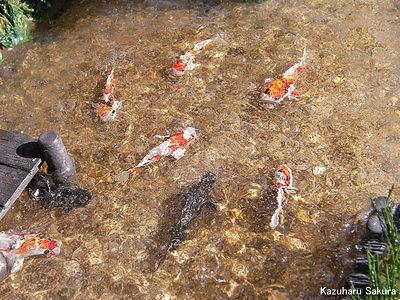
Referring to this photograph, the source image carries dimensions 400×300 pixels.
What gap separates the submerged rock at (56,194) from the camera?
609 centimetres

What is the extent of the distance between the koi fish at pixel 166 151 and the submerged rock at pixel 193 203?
22.5 inches

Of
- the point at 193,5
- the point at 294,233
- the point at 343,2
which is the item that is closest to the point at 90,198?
the point at 294,233

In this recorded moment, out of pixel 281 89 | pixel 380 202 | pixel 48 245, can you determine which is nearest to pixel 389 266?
pixel 380 202

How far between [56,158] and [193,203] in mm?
1768

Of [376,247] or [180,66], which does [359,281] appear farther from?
[180,66]

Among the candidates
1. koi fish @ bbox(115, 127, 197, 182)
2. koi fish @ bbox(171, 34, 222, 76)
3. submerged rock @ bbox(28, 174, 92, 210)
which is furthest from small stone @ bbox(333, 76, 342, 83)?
submerged rock @ bbox(28, 174, 92, 210)

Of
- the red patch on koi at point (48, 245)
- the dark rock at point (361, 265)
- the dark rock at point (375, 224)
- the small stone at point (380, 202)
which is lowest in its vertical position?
the dark rock at point (361, 265)

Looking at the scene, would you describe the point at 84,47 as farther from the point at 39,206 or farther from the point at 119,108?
the point at 39,206

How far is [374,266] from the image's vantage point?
429 centimetres

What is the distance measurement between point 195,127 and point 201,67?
129 cm

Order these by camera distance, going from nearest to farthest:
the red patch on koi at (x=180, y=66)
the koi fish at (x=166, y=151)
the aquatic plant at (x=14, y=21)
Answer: the koi fish at (x=166, y=151) → the red patch on koi at (x=180, y=66) → the aquatic plant at (x=14, y=21)

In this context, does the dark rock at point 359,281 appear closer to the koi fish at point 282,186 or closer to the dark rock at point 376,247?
the dark rock at point 376,247

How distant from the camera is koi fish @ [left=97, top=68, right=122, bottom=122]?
23.1 feet

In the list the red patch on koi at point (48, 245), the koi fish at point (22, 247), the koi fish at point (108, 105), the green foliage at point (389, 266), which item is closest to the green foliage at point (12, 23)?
the koi fish at point (108, 105)
